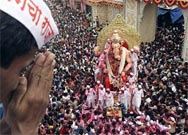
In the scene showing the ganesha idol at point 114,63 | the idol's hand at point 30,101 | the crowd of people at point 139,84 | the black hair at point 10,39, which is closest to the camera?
the black hair at point 10,39

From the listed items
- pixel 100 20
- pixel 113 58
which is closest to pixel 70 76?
pixel 113 58

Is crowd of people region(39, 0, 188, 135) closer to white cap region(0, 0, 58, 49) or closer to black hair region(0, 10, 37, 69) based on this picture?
white cap region(0, 0, 58, 49)

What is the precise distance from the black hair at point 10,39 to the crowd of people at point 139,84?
4.82 meters

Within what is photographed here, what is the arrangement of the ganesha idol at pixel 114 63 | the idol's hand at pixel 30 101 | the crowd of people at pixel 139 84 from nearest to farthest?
the idol's hand at pixel 30 101 < the crowd of people at pixel 139 84 < the ganesha idol at pixel 114 63

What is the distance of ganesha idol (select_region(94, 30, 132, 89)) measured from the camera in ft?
36.4

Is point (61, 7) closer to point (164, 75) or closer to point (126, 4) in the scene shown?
point (126, 4)

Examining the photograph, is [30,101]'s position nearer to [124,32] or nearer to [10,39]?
[10,39]

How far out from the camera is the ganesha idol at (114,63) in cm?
1110

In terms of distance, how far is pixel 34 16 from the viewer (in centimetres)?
154

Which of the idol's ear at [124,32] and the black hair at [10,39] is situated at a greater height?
the idol's ear at [124,32]

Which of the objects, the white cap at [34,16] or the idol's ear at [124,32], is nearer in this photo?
the white cap at [34,16]

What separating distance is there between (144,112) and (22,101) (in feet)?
29.7

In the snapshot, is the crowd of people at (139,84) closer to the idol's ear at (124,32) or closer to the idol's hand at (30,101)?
the idol's ear at (124,32)

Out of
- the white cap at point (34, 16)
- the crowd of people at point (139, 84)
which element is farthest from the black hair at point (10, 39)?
the crowd of people at point (139, 84)
